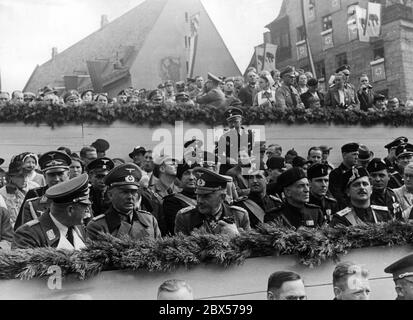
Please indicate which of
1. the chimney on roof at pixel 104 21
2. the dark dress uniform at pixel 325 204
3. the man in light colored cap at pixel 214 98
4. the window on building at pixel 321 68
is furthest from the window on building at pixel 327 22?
the dark dress uniform at pixel 325 204

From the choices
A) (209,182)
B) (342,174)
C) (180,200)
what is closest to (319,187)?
(342,174)

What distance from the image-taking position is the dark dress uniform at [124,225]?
528cm

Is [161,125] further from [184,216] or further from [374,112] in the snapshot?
[184,216]

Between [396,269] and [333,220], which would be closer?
[396,269]

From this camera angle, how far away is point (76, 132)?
34.2 ft

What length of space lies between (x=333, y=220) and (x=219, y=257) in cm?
219

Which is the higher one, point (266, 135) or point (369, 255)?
point (266, 135)

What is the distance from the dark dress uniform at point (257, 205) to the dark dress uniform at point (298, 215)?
0.19 m

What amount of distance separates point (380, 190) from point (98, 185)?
3414mm

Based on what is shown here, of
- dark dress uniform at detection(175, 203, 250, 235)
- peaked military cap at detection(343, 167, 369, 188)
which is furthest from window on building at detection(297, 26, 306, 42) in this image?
dark dress uniform at detection(175, 203, 250, 235)

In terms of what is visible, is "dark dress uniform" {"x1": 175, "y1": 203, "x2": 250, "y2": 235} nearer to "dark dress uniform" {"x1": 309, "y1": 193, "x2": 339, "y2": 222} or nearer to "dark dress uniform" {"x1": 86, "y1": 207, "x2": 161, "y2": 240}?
"dark dress uniform" {"x1": 86, "y1": 207, "x2": 161, "y2": 240}

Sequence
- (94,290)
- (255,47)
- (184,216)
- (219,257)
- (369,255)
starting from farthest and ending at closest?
1. (255,47)
2. (184,216)
3. (369,255)
4. (219,257)
5. (94,290)

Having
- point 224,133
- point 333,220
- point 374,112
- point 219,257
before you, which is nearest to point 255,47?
point 374,112

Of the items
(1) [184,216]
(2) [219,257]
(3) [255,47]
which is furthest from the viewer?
(3) [255,47]
